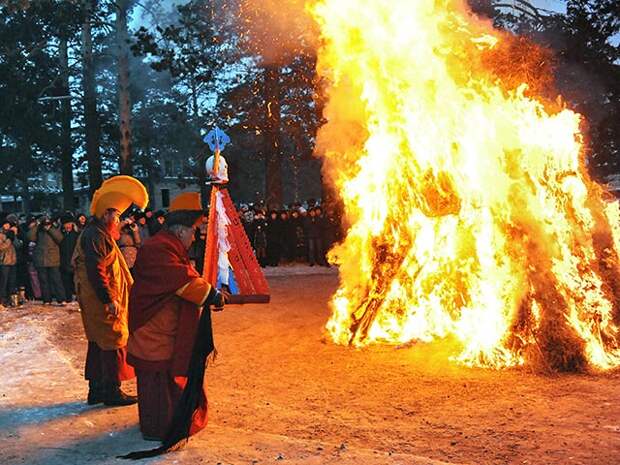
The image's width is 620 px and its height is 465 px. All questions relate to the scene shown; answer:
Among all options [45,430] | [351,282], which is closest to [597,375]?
[351,282]

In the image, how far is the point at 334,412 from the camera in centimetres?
590

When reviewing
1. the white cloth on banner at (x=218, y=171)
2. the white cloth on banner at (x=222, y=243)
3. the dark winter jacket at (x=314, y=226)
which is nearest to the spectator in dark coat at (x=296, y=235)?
the dark winter jacket at (x=314, y=226)

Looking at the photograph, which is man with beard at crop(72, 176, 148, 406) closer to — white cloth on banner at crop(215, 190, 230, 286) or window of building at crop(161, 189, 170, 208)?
white cloth on banner at crop(215, 190, 230, 286)

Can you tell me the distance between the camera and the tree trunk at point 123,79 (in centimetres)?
1991

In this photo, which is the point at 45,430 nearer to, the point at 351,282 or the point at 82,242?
the point at 82,242

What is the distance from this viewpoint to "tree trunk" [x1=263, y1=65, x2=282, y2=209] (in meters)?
20.7

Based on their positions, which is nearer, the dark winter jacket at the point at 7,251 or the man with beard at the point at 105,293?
the man with beard at the point at 105,293

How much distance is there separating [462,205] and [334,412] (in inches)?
136

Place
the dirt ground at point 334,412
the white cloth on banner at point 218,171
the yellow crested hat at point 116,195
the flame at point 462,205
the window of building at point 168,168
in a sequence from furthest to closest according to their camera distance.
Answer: the window of building at point 168,168, the white cloth on banner at point 218,171, the flame at point 462,205, the yellow crested hat at point 116,195, the dirt ground at point 334,412

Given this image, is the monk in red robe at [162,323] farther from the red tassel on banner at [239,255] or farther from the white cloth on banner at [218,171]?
the white cloth on banner at [218,171]

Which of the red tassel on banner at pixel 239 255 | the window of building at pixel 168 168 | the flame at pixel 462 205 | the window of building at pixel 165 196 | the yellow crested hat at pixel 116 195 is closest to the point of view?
the yellow crested hat at pixel 116 195

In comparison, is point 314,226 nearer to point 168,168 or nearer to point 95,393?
point 95,393

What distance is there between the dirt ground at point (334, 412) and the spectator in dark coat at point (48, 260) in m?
3.76

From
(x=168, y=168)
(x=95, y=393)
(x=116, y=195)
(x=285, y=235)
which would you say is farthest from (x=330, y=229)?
(x=168, y=168)
